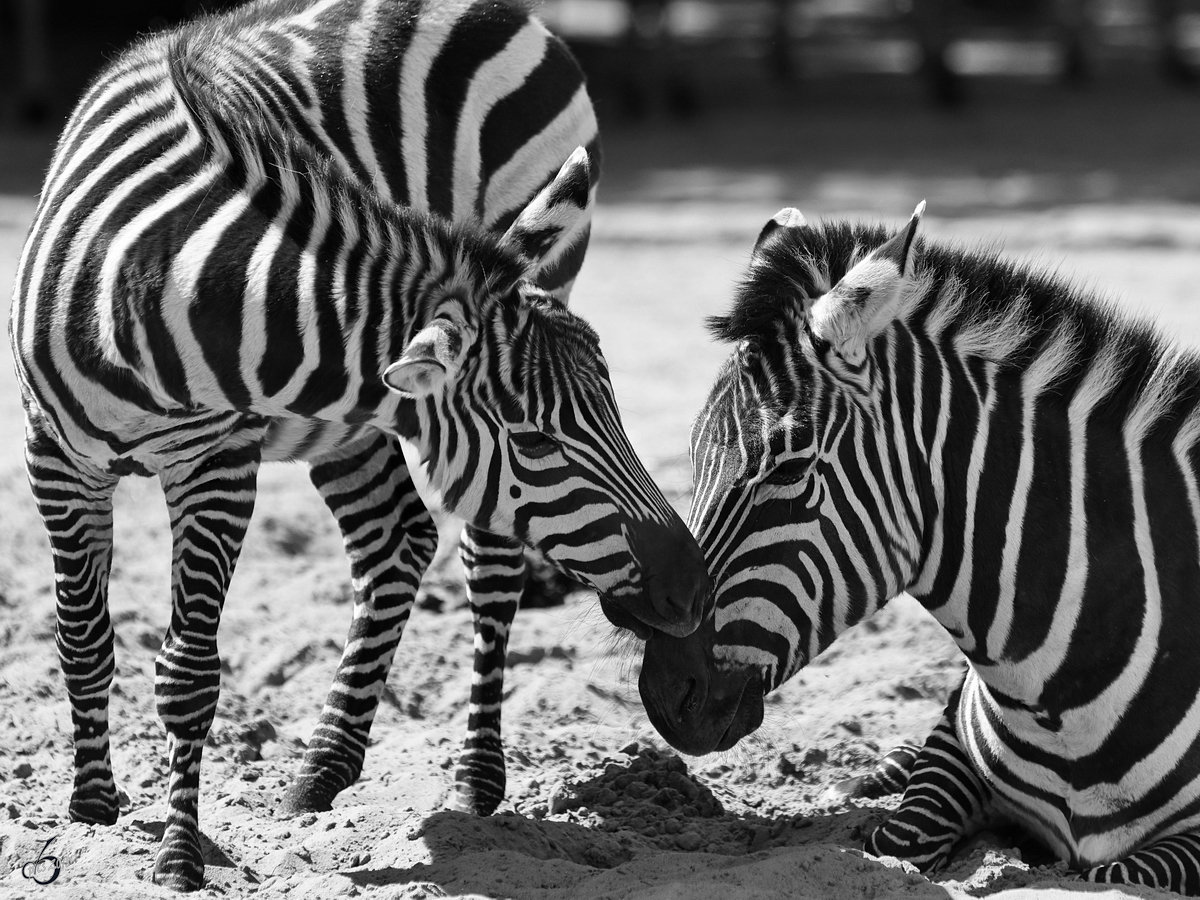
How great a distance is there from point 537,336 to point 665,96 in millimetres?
21847

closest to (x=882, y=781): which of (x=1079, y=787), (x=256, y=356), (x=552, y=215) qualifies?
(x=1079, y=787)

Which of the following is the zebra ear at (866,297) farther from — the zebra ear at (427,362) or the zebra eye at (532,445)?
the zebra ear at (427,362)

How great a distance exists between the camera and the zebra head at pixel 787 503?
3.78m

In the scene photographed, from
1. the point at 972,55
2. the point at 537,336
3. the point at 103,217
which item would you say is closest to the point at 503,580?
the point at 537,336

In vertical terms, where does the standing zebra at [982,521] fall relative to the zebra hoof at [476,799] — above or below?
above

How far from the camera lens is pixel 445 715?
5.92 metres

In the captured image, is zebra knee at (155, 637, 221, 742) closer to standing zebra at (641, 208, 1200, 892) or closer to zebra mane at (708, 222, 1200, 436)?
standing zebra at (641, 208, 1200, 892)

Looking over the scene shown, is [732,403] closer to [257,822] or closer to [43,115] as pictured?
[257,822]

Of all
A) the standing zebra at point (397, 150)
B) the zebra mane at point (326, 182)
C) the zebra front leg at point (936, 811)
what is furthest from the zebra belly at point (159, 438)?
the zebra front leg at point (936, 811)

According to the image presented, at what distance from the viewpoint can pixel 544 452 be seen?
397 cm

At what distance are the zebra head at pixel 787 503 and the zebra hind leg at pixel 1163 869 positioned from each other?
88 cm

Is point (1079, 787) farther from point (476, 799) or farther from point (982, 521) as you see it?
point (476, 799)

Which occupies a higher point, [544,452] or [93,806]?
[544,452]

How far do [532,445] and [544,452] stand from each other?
37 millimetres
